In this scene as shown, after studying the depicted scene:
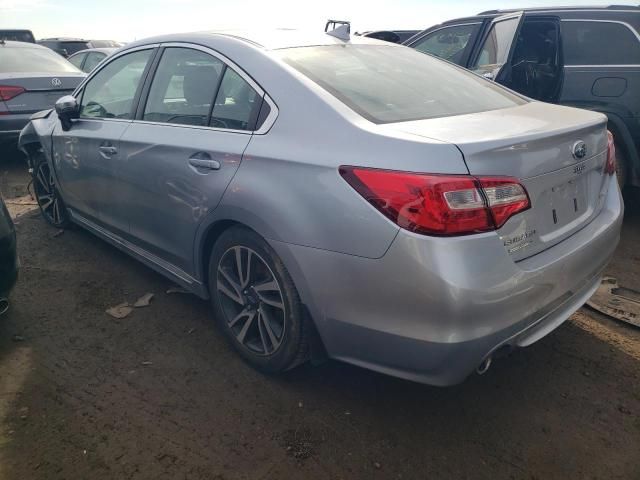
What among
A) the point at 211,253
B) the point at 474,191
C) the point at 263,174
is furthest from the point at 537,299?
the point at 211,253

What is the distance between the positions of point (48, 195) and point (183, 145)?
270cm

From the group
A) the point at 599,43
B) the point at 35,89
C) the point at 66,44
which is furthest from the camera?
the point at 66,44

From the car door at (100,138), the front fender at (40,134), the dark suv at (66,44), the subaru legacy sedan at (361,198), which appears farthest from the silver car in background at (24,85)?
the dark suv at (66,44)

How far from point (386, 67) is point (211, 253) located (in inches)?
53.0

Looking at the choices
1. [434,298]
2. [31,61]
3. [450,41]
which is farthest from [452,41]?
[31,61]

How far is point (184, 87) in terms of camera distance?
2.97 m

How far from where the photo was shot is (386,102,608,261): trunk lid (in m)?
1.91

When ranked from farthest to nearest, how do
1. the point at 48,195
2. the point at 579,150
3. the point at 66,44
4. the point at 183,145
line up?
the point at 66,44 → the point at 48,195 → the point at 183,145 → the point at 579,150

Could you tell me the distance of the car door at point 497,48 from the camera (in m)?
4.67

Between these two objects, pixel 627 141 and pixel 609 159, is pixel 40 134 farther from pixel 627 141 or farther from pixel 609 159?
pixel 627 141

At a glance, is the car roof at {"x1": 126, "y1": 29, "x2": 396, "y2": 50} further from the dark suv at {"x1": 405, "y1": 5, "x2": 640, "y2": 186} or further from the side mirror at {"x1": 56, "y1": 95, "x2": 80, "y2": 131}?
the dark suv at {"x1": 405, "y1": 5, "x2": 640, "y2": 186}

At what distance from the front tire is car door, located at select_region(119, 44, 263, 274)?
0.23 meters

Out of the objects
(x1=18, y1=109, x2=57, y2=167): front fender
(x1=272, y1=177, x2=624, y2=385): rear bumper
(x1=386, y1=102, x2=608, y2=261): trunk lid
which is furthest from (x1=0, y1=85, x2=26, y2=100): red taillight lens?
(x1=386, y1=102, x2=608, y2=261): trunk lid

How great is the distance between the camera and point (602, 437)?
7.23 feet
